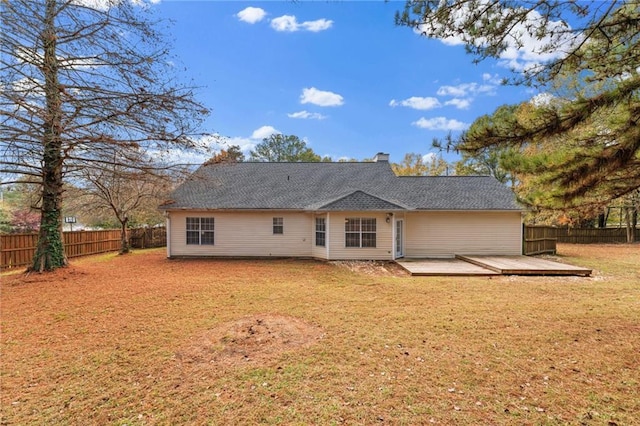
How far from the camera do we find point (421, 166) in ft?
103

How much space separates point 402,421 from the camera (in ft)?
9.04

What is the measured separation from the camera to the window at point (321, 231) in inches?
524

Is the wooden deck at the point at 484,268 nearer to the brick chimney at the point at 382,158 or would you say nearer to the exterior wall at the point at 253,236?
the exterior wall at the point at 253,236

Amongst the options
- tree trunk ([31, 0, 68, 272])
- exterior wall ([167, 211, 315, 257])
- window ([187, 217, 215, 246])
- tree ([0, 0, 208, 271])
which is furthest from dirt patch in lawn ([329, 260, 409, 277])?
tree trunk ([31, 0, 68, 272])

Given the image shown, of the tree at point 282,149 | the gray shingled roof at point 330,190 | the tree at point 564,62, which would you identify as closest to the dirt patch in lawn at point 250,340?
the tree at point 564,62

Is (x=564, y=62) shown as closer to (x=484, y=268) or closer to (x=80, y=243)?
(x=484, y=268)

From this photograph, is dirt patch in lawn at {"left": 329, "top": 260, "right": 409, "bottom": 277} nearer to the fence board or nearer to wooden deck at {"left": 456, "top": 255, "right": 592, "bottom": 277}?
wooden deck at {"left": 456, "top": 255, "right": 592, "bottom": 277}

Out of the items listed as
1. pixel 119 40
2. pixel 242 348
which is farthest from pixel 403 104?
pixel 242 348

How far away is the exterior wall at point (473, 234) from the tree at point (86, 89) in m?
10.8

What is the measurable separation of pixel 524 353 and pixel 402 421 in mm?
2525

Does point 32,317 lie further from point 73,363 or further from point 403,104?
point 403,104

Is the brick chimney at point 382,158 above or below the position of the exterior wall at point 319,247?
above

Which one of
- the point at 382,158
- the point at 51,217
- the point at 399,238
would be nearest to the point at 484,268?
the point at 399,238

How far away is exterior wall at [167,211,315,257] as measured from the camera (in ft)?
→ 45.4
